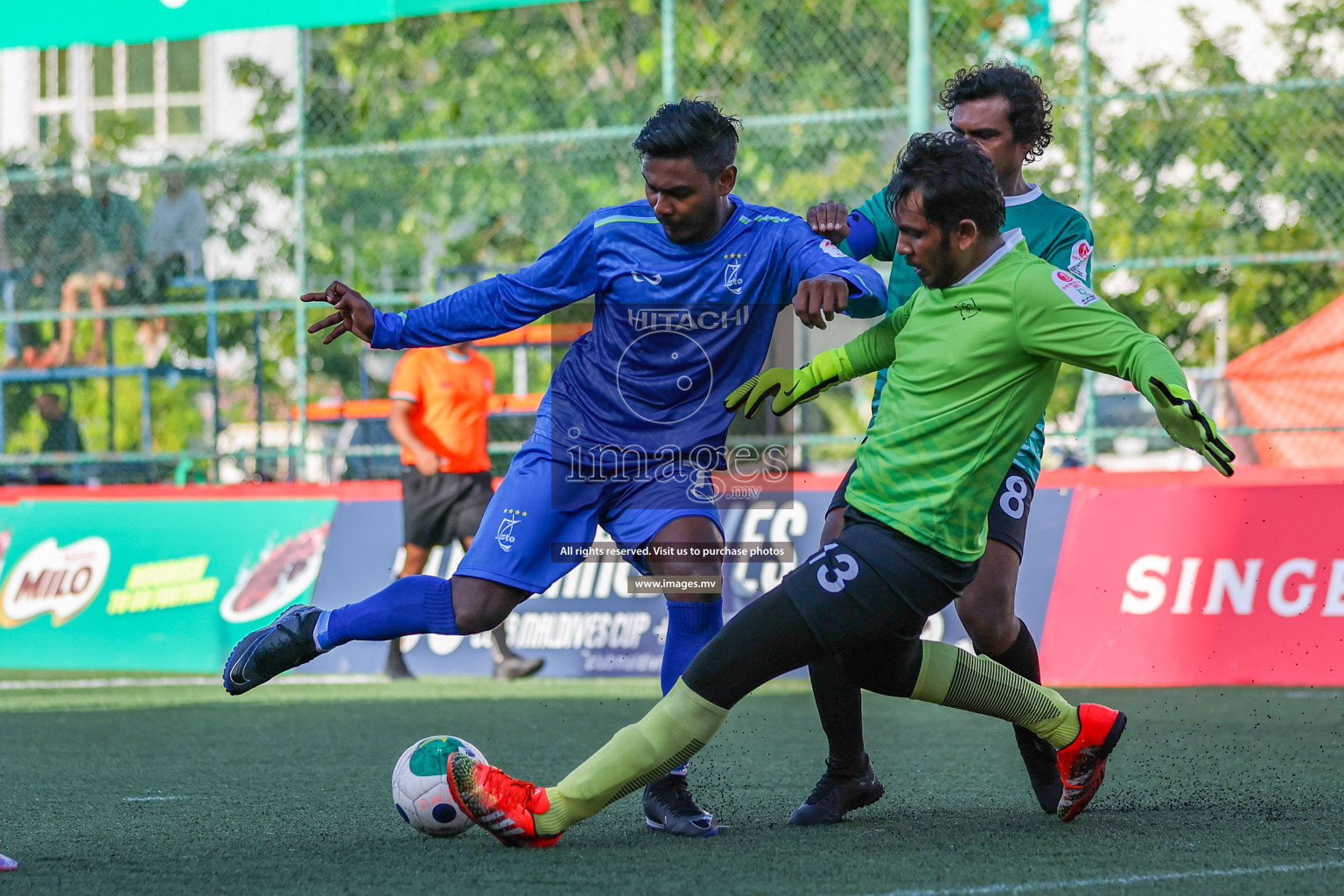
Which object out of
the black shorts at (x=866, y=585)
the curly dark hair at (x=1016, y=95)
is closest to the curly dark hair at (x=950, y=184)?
the black shorts at (x=866, y=585)

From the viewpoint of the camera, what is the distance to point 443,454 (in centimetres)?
1025

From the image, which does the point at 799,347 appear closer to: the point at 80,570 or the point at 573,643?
the point at 573,643

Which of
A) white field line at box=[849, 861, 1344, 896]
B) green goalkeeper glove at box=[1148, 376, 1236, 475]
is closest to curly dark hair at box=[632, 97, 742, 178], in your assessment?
green goalkeeper glove at box=[1148, 376, 1236, 475]

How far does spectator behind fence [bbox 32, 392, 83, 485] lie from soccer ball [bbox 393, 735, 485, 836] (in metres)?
9.01

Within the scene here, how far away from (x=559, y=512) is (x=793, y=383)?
831mm

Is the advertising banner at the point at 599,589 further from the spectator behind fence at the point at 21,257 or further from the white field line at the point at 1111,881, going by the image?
the white field line at the point at 1111,881

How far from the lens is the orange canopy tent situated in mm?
10188

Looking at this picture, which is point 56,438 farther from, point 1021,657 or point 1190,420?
point 1190,420

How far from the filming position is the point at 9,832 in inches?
183

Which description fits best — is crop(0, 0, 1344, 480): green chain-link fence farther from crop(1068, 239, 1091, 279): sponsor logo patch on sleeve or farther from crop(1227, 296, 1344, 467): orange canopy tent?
crop(1068, 239, 1091, 279): sponsor logo patch on sleeve

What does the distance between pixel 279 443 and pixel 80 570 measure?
2.80 metres

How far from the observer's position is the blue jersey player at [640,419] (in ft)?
15.2

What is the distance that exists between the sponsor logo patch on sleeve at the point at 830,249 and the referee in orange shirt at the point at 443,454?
551cm

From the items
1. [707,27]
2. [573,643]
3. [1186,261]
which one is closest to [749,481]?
[573,643]
